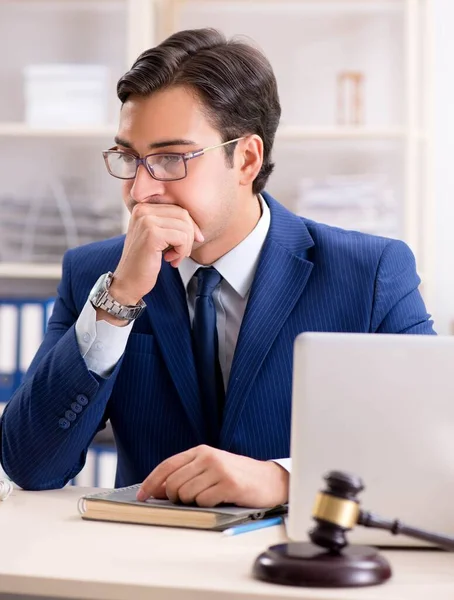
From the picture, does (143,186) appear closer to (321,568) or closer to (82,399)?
(82,399)

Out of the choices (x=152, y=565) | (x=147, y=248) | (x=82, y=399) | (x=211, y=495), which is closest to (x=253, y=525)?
(x=211, y=495)

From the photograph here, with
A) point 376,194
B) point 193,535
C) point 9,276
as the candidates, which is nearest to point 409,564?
point 193,535

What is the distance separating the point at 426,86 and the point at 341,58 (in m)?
0.37

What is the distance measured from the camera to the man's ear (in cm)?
189

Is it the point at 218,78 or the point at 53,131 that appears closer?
the point at 218,78

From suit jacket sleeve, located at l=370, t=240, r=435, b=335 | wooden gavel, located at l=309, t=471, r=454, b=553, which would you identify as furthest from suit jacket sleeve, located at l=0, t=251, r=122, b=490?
wooden gavel, located at l=309, t=471, r=454, b=553

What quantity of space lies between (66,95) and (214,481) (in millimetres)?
2054

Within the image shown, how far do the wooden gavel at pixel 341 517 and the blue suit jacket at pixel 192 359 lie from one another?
644mm

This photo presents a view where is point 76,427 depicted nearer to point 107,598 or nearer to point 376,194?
point 107,598

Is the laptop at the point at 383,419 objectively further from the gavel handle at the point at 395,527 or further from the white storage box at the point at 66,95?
the white storage box at the point at 66,95

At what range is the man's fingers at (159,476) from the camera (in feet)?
4.41

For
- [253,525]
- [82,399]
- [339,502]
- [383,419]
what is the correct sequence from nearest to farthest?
[339,502] → [383,419] → [253,525] → [82,399]

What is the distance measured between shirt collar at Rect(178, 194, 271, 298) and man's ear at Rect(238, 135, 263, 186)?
125 millimetres

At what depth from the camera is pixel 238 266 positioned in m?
1.82
